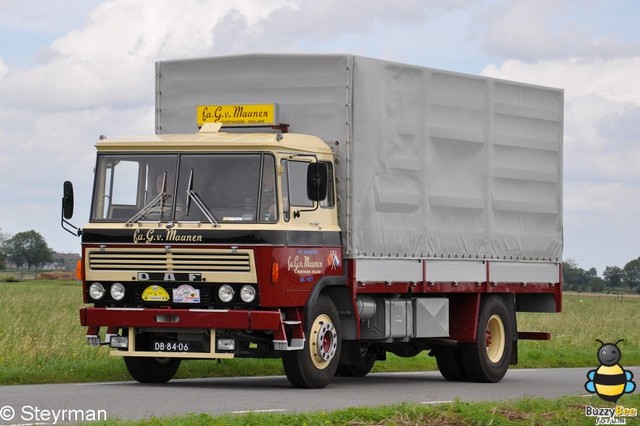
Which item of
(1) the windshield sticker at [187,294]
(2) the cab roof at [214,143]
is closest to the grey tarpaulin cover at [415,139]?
(2) the cab roof at [214,143]

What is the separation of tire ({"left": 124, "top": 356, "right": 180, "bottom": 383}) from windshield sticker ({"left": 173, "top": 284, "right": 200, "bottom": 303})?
157 cm

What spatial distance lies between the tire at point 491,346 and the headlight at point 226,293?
212 inches

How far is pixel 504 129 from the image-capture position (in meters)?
22.9

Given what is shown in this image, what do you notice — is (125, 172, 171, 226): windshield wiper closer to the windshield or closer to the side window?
the windshield

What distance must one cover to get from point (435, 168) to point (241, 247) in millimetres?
4664

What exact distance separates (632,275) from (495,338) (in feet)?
323

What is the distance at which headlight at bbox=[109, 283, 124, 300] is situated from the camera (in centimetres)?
1819

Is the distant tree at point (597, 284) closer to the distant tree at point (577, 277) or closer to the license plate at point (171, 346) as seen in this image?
the distant tree at point (577, 277)

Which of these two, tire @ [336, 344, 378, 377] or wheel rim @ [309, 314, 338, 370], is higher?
wheel rim @ [309, 314, 338, 370]

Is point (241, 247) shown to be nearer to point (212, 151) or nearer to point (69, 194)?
point (212, 151)

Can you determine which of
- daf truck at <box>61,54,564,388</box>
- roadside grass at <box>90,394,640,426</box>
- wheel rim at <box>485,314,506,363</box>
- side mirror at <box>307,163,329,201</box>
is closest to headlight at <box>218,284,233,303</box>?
Answer: daf truck at <box>61,54,564,388</box>

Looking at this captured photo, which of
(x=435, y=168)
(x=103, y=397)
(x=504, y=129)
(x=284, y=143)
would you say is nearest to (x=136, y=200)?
(x=284, y=143)

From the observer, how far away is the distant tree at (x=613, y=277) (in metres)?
119

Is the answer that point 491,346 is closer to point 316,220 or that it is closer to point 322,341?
point 322,341
